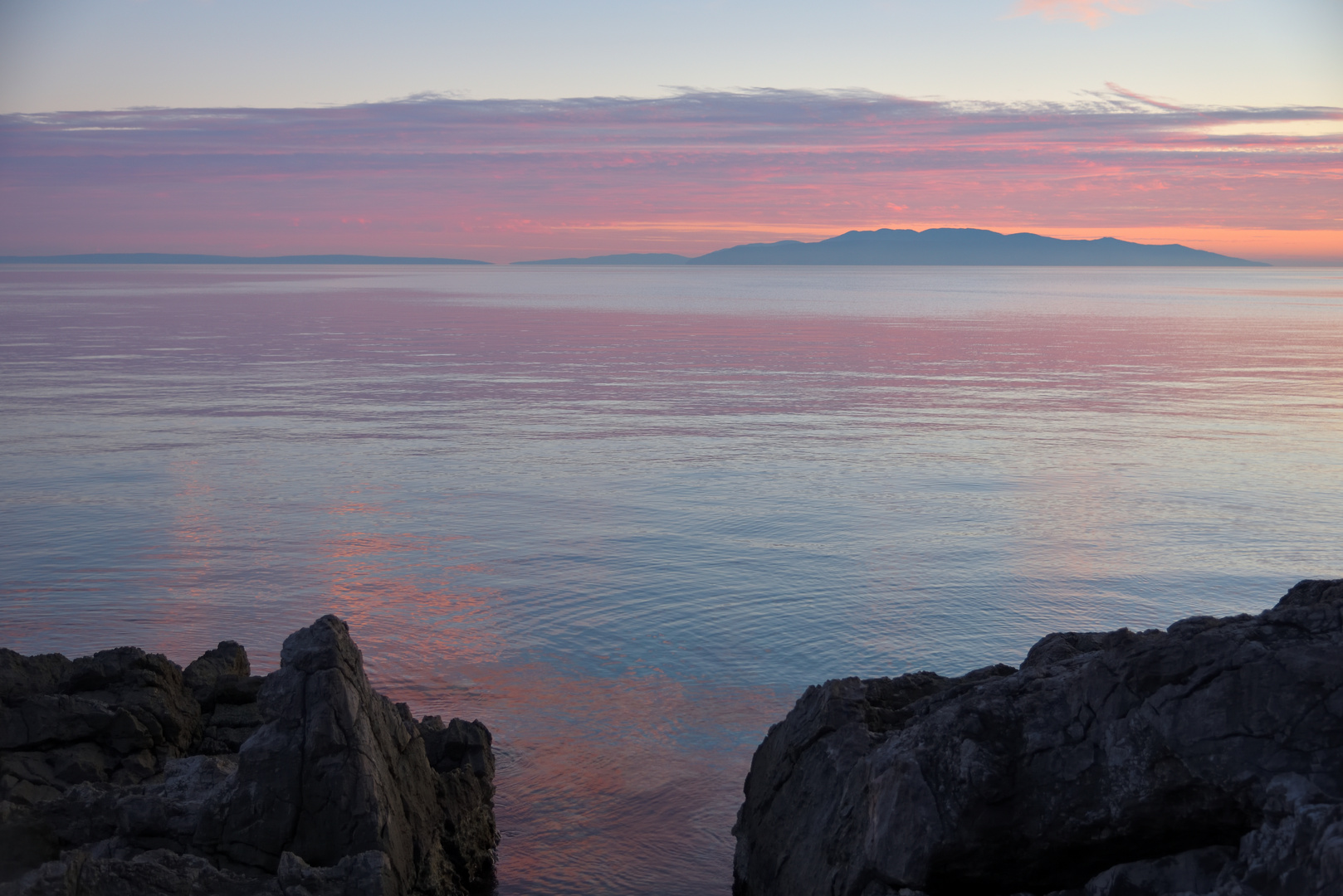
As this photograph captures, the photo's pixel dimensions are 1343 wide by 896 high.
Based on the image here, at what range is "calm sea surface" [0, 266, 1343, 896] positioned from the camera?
1394 cm

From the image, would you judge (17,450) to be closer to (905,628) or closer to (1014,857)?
(905,628)

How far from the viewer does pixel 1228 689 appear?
6707 millimetres

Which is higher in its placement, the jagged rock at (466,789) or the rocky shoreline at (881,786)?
the rocky shoreline at (881,786)

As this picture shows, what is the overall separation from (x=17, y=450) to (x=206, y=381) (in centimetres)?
1459

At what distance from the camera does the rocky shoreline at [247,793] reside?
25.9ft

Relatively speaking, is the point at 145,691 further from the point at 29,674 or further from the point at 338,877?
the point at 338,877

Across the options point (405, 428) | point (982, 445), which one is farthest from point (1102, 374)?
point (405, 428)

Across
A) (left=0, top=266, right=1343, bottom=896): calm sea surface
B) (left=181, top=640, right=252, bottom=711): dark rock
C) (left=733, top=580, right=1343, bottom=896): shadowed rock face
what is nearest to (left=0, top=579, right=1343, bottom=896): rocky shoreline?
(left=733, top=580, right=1343, bottom=896): shadowed rock face

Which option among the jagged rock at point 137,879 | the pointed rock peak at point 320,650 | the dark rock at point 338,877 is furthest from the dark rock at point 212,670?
the dark rock at point 338,877

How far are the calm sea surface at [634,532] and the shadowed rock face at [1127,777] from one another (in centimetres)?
355

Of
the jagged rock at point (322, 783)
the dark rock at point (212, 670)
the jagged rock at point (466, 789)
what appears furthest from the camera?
the dark rock at point (212, 670)

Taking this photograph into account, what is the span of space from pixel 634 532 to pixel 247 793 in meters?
12.9

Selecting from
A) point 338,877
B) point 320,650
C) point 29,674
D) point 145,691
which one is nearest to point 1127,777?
point 338,877

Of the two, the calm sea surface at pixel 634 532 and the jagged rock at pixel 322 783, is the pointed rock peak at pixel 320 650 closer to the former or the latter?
the jagged rock at pixel 322 783
